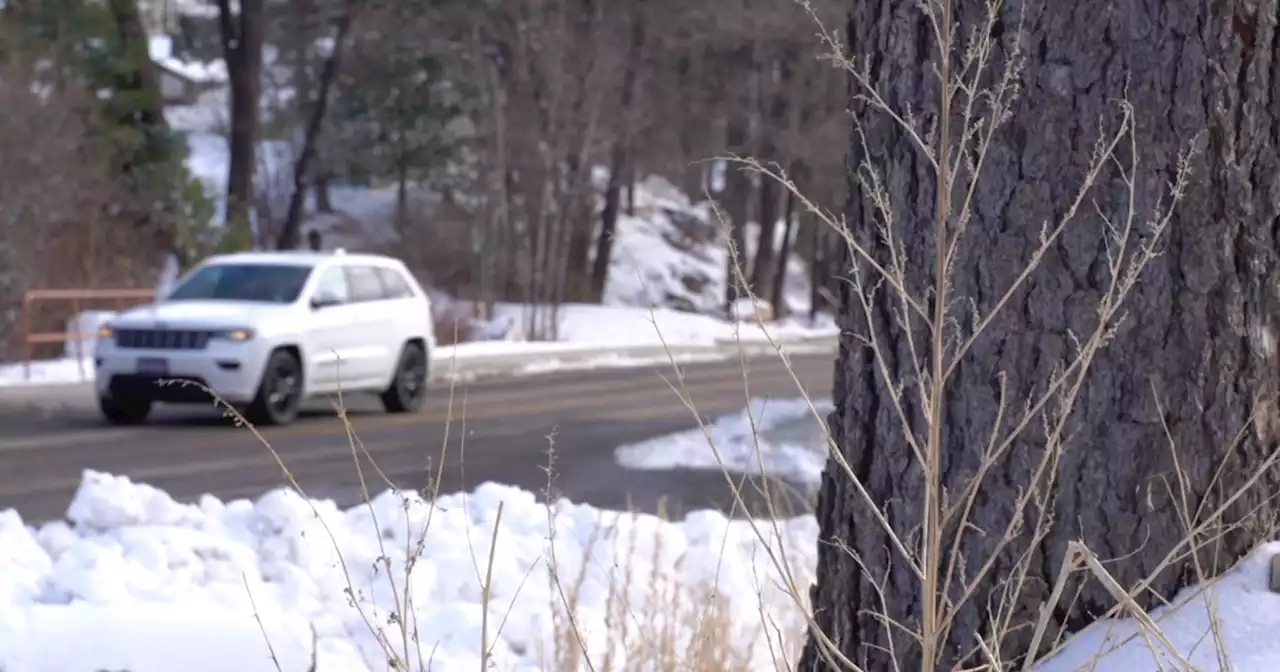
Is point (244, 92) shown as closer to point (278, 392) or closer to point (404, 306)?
point (404, 306)

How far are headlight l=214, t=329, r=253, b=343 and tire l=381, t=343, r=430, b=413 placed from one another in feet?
8.11

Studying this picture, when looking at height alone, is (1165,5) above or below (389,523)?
above

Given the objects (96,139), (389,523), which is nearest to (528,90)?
(96,139)

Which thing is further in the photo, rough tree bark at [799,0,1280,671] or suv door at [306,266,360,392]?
suv door at [306,266,360,392]

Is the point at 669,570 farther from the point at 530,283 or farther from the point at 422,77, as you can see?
the point at 422,77

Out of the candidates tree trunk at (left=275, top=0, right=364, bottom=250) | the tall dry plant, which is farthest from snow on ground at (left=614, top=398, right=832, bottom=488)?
tree trunk at (left=275, top=0, right=364, bottom=250)

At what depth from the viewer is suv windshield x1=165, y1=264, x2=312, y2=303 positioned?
16.4 metres

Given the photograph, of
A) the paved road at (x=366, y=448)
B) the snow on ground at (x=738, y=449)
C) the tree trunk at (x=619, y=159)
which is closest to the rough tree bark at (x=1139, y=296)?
the paved road at (x=366, y=448)

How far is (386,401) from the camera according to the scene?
58.6ft

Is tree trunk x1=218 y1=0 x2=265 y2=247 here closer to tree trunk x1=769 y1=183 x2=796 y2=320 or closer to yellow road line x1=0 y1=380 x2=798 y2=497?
yellow road line x1=0 y1=380 x2=798 y2=497

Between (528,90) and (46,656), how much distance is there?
105 ft

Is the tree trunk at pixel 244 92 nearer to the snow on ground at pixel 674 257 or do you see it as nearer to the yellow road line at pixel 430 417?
the yellow road line at pixel 430 417

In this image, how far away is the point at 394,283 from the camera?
58.3ft

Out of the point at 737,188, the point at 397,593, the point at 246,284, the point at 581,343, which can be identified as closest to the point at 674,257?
the point at 737,188
